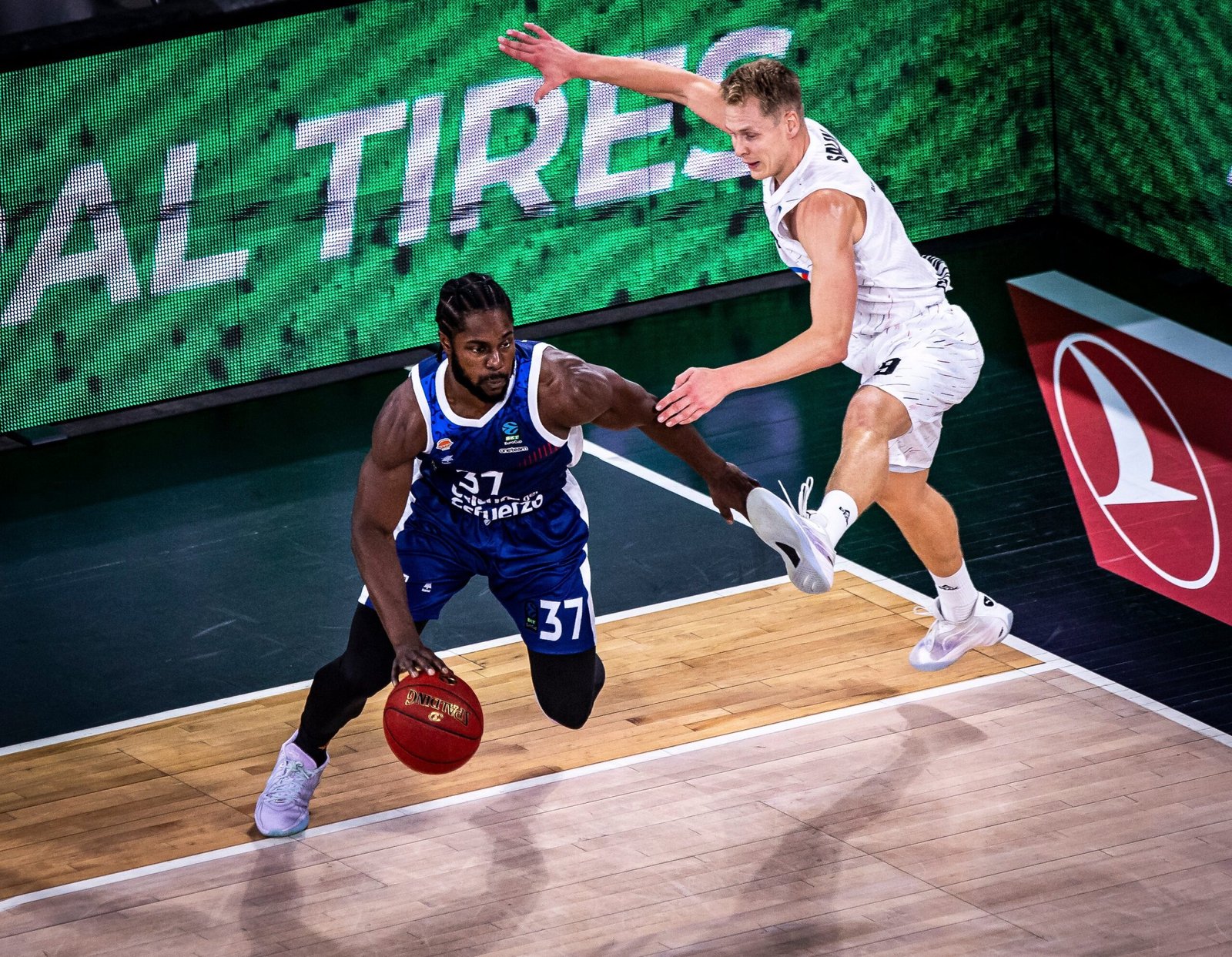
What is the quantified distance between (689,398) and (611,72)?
6.35ft

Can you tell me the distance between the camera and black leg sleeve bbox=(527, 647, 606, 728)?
6.33m

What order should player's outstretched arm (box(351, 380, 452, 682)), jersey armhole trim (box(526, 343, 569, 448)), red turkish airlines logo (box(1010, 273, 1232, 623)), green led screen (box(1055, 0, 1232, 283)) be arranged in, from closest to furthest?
1. player's outstretched arm (box(351, 380, 452, 682))
2. jersey armhole trim (box(526, 343, 569, 448))
3. red turkish airlines logo (box(1010, 273, 1232, 623))
4. green led screen (box(1055, 0, 1232, 283))

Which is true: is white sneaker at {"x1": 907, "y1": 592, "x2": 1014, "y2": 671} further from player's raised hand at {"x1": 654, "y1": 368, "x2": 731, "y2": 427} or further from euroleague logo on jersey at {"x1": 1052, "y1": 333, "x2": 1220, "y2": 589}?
player's raised hand at {"x1": 654, "y1": 368, "x2": 731, "y2": 427}

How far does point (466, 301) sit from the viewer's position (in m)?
5.52

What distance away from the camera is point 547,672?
6.36 metres

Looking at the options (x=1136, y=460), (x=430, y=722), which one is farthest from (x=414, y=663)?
(x=1136, y=460)

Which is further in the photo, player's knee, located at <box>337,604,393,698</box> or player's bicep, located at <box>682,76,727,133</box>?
player's bicep, located at <box>682,76,727,133</box>

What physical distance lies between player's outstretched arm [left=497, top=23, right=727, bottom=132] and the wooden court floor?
6.59 ft

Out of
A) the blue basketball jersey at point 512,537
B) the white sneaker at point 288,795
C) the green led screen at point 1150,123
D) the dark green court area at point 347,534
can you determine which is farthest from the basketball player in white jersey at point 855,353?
the green led screen at point 1150,123

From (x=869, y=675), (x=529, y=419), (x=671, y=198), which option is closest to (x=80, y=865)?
(x=529, y=419)

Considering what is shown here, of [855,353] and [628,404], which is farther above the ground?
[628,404]

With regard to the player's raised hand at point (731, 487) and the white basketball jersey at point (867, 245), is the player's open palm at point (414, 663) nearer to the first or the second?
the player's raised hand at point (731, 487)

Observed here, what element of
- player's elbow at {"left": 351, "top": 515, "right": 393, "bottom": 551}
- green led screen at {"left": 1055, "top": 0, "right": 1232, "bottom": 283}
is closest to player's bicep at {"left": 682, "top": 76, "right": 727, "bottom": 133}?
player's elbow at {"left": 351, "top": 515, "right": 393, "bottom": 551}

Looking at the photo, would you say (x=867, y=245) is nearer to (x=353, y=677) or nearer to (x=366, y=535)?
(x=366, y=535)
